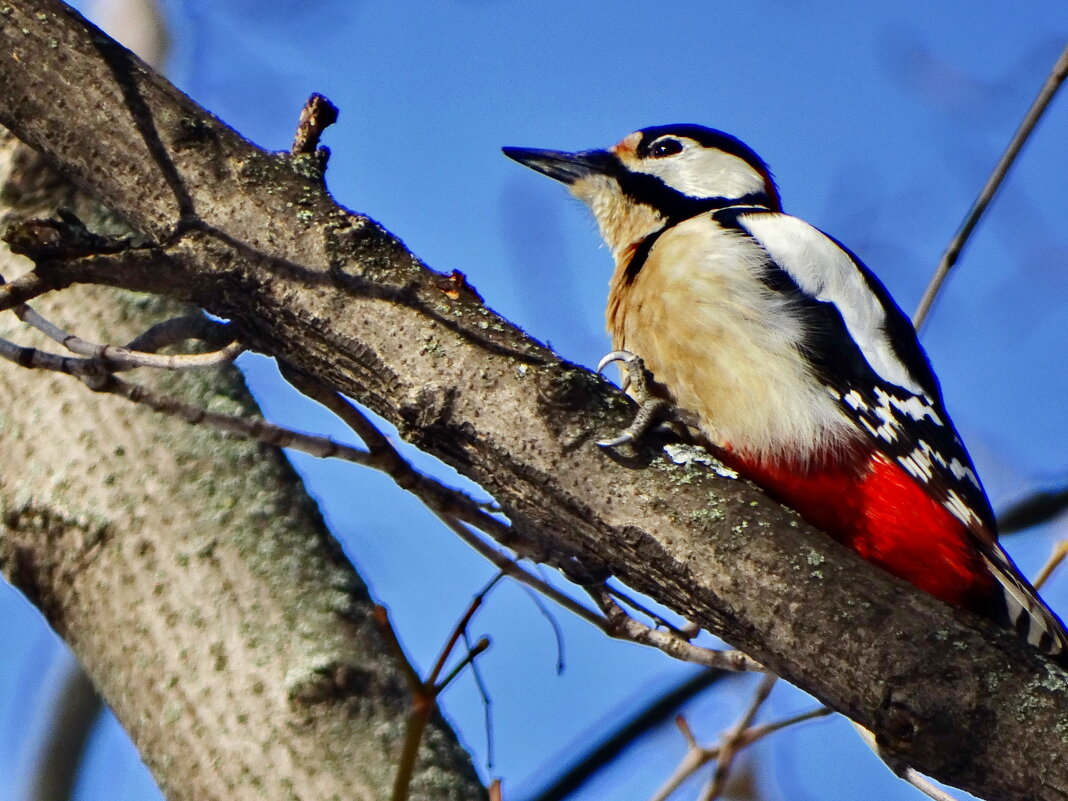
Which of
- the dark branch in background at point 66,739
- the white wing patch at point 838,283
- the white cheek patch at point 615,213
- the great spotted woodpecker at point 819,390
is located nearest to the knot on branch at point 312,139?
the great spotted woodpecker at point 819,390

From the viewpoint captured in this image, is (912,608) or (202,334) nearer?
(912,608)

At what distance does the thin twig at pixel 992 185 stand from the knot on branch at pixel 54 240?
175 cm

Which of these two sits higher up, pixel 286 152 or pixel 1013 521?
pixel 286 152

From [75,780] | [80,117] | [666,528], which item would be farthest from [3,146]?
Result: [666,528]

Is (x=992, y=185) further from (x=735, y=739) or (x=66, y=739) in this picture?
(x=66, y=739)

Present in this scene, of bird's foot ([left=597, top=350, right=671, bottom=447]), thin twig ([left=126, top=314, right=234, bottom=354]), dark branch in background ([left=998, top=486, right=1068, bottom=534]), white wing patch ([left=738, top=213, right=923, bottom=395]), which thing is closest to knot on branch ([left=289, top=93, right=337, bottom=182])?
thin twig ([left=126, top=314, right=234, bottom=354])

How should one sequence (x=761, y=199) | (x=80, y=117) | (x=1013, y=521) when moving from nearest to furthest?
(x=80, y=117), (x=1013, y=521), (x=761, y=199)

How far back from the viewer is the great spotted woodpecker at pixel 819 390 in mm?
2436

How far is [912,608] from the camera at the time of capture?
1.72 m

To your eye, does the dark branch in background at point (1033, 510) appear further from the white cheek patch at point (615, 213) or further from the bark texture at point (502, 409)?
the bark texture at point (502, 409)

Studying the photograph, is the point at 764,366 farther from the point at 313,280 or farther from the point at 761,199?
the point at 761,199

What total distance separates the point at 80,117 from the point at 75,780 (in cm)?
242

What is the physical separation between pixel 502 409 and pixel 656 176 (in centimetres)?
211

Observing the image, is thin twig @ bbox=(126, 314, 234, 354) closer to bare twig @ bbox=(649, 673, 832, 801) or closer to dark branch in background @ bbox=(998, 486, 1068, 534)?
bare twig @ bbox=(649, 673, 832, 801)
